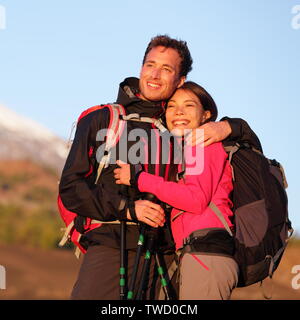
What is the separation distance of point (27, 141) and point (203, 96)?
7076cm

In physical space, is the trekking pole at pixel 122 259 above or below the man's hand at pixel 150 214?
below

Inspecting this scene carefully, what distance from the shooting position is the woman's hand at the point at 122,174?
5.11m

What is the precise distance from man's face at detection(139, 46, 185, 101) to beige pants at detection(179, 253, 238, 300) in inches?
50.3

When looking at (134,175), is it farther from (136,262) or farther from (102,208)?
(136,262)

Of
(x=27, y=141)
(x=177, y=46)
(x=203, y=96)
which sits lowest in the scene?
(x=27, y=141)

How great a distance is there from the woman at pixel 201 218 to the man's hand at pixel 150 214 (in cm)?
7

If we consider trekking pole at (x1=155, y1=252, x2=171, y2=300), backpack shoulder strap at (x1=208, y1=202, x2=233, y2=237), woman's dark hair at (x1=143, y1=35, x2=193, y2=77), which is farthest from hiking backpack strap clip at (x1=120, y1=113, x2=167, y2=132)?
trekking pole at (x1=155, y1=252, x2=171, y2=300)

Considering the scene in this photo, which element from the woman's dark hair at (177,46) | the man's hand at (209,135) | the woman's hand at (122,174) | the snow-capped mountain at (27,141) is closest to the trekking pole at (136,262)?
the woman's hand at (122,174)

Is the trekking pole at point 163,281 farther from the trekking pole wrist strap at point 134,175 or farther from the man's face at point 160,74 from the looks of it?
the man's face at point 160,74

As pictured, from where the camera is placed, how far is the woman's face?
5.50 metres

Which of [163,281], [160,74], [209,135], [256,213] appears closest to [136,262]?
[163,281]

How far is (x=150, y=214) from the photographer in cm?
503

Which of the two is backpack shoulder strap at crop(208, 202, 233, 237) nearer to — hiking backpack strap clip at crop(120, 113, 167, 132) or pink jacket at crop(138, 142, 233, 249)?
pink jacket at crop(138, 142, 233, 249)
